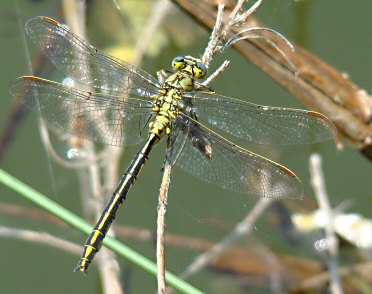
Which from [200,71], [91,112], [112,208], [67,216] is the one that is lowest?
[67,216]

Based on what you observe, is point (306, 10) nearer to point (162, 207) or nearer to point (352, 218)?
point (352, 218)

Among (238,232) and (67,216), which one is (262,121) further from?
(238,232)

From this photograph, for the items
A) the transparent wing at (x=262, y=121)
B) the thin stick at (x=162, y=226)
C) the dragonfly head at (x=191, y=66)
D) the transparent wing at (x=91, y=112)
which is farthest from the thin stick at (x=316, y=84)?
the thin stick at (x=162, y=226)

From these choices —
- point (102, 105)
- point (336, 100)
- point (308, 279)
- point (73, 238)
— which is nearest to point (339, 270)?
point (308, 279)

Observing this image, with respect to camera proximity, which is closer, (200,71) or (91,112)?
(200,71)

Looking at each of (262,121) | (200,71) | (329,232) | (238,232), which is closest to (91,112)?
(200,71)

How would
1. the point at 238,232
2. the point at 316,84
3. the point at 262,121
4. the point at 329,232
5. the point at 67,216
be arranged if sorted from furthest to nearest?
the point at 238,232
the point at 329,232
the point at 316,84
the point at 262,121
the point at 67,216

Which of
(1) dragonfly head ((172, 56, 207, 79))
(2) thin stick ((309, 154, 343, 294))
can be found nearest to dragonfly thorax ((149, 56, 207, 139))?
(1) dragonfly head ((172, 56, 207, 79))
